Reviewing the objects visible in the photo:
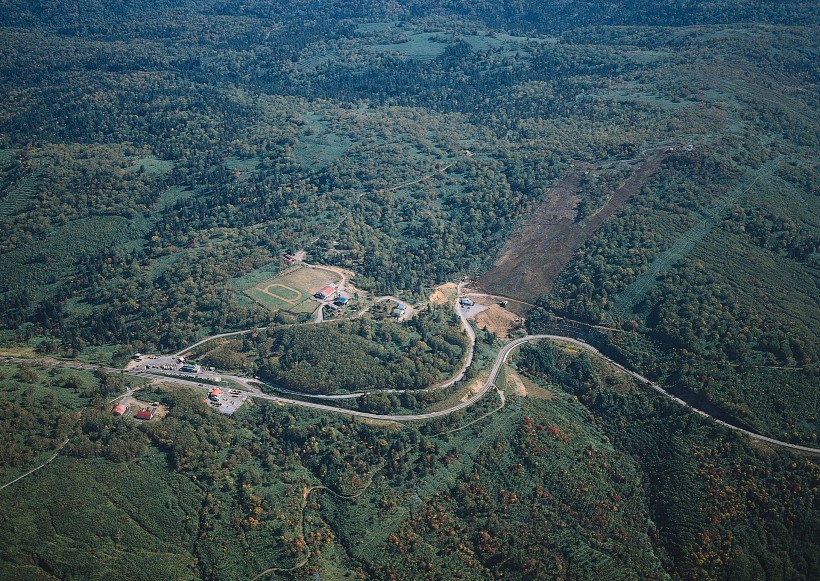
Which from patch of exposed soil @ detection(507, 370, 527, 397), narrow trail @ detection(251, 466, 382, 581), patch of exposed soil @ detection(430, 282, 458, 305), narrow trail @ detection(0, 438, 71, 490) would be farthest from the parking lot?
patch of exposed soil @ detection(507, 370, 527, 397)

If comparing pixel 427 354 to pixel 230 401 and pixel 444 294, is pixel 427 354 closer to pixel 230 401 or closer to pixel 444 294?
pixel 444 294

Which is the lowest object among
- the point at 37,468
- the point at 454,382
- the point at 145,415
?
the point at 454,382

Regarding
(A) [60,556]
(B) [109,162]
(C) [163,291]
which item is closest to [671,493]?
(A) [60,556]

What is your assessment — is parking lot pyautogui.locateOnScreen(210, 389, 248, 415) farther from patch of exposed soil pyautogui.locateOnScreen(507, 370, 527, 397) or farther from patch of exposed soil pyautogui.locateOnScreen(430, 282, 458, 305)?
patch of exposed soil pyautogui.locateOnScreen(507, 370, 527, 397)

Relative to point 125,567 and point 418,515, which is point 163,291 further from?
point 418,515

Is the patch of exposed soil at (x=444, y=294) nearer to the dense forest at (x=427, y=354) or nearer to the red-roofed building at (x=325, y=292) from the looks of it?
the dense forest at (x=427, y=354)

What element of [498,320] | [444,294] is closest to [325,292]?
[444,294]
